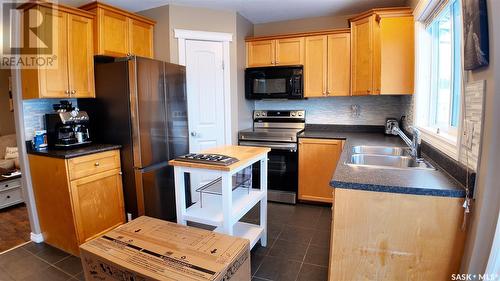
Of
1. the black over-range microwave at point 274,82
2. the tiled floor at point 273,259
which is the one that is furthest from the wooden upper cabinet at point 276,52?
the tiled floor at point 273,259

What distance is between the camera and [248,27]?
3742 millimetres

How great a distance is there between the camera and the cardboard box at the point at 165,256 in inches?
47.2

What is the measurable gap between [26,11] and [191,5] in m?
1.55

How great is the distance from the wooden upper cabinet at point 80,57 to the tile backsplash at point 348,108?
89.1 inches

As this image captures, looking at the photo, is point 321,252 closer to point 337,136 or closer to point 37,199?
point 337,136

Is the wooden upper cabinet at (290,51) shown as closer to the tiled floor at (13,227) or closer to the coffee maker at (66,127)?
the coffee maker at (66,127)

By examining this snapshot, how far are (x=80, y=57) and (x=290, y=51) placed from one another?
2340mm

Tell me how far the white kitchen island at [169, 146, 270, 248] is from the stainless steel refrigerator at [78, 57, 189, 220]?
0.72m

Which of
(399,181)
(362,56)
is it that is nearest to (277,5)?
(362,56)

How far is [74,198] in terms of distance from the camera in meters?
2.24

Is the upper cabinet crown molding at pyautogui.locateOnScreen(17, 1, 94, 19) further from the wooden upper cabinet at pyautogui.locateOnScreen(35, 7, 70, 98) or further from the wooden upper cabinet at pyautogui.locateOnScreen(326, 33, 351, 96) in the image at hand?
the wooden upper cabinet at pyautogui.locateOnScreen(326, 33, 351, 96)

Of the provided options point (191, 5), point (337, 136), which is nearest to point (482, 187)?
point (337, 136)

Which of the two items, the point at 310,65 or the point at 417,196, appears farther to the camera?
the point at 310,65

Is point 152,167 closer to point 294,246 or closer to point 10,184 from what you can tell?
point 294,246
